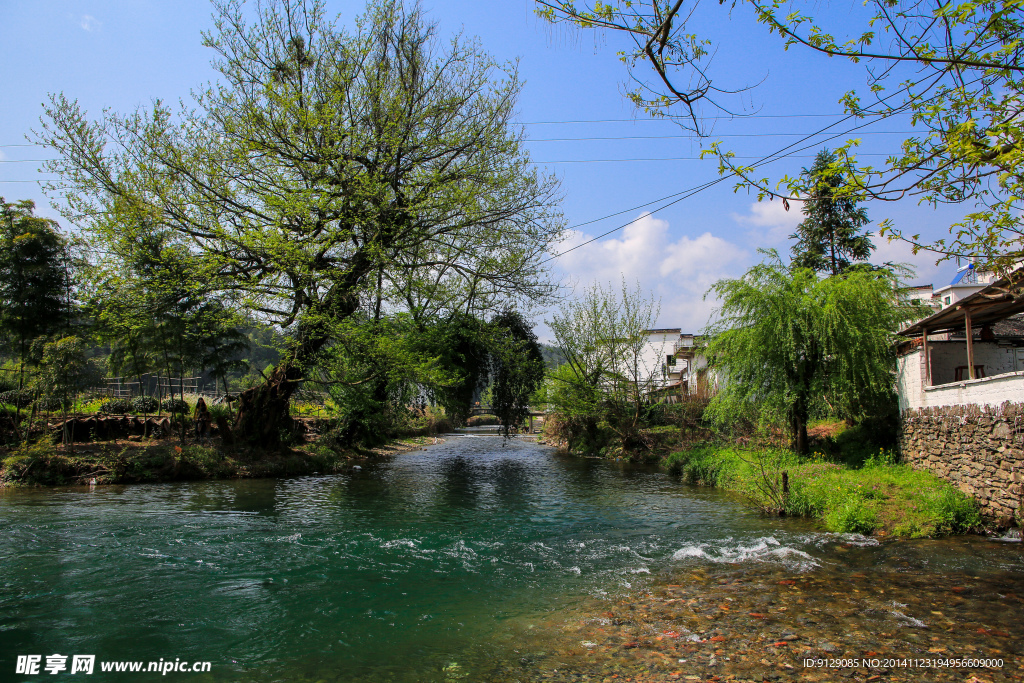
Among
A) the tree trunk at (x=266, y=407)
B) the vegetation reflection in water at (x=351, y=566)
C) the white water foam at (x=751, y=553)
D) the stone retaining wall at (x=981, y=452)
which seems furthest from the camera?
the tree trunk at (x=266, y=407)

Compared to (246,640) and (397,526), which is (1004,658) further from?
(397,526)

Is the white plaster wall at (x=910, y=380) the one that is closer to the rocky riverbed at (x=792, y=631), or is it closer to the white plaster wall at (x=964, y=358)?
the white plaster wall at (x=964, y=358)

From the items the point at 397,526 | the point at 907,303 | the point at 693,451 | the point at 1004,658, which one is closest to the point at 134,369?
the point at 397,526

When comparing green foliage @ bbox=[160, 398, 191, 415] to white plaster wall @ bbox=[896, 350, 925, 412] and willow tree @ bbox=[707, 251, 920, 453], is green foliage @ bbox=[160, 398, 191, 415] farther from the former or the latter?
white plaster wall @ bbox=[896, 350, 925, 412]

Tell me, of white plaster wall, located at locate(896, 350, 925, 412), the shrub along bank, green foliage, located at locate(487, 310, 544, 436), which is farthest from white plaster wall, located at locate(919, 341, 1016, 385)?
green foliage, located at locate(487, 310, 544, 436)

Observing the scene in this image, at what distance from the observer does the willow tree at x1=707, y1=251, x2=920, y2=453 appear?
1518cm

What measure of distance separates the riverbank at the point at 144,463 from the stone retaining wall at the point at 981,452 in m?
18.0

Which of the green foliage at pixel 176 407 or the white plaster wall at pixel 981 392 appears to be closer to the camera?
the white plaster wall at pixel 981 392

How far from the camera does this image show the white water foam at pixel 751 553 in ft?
28.2

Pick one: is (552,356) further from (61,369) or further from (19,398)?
(19,398)

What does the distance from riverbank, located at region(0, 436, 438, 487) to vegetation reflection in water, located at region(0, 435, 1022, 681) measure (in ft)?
5.02

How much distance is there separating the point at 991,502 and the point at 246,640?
41.3 feet

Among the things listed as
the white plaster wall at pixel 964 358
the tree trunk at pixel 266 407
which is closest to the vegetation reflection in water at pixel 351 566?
the tree trunk at pixel 266 407

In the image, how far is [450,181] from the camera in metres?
17.7
